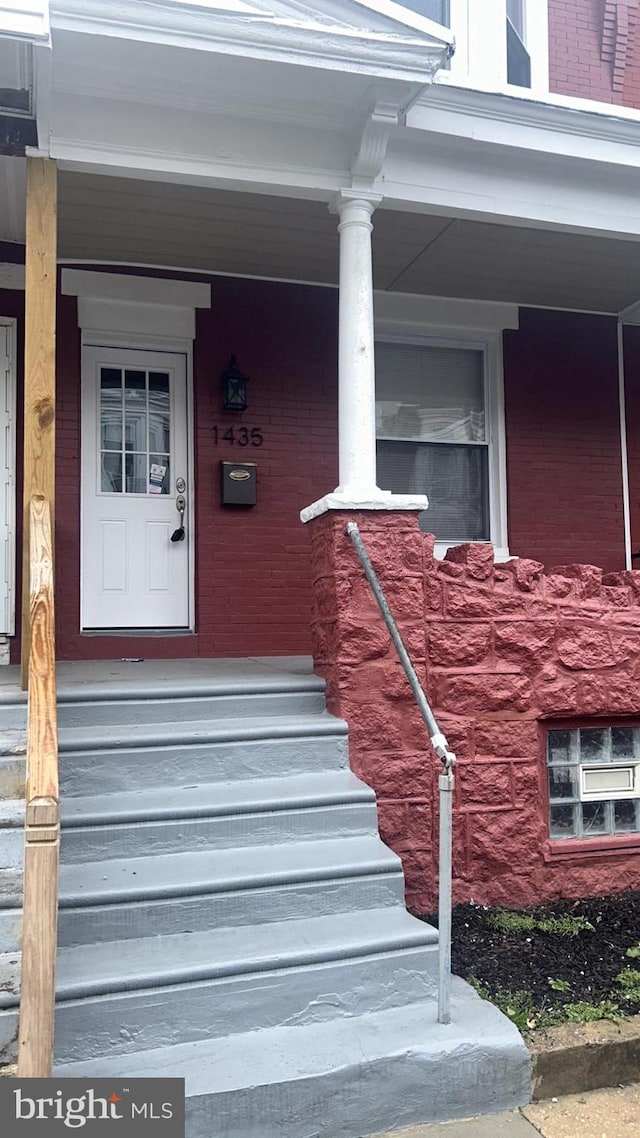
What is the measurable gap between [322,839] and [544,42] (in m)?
5.54

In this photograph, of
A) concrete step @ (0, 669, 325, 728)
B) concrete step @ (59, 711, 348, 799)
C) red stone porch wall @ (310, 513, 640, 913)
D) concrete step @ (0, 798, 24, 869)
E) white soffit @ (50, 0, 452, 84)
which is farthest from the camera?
red stone porch wall @ (310, 513, 640, 913)

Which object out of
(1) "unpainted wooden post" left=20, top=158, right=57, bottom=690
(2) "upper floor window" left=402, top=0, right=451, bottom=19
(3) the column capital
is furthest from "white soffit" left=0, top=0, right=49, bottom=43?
(2) "upper floor window" left=402, top=0, right=451, bottom=19

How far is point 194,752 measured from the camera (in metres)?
3.98

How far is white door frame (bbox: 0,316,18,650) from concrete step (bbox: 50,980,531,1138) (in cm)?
344

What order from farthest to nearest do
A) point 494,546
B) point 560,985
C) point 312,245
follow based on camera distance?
point 494,546, point 312,245, point 560,985

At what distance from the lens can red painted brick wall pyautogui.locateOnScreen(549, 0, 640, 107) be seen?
248 inches

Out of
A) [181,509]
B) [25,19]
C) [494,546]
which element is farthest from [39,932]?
[494,546]

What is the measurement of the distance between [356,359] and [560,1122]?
343 cm

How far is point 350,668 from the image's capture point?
→ 14.4 ft

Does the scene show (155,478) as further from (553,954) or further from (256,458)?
(553,954)

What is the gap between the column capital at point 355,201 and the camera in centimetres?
479

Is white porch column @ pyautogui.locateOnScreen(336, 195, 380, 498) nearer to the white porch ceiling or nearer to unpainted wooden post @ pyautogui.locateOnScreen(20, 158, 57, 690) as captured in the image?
the white porch ceiling

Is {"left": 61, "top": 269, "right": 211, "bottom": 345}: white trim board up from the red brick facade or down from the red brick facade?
up

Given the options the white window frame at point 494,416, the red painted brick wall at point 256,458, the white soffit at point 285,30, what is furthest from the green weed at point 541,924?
the white soffit at point 285,30
